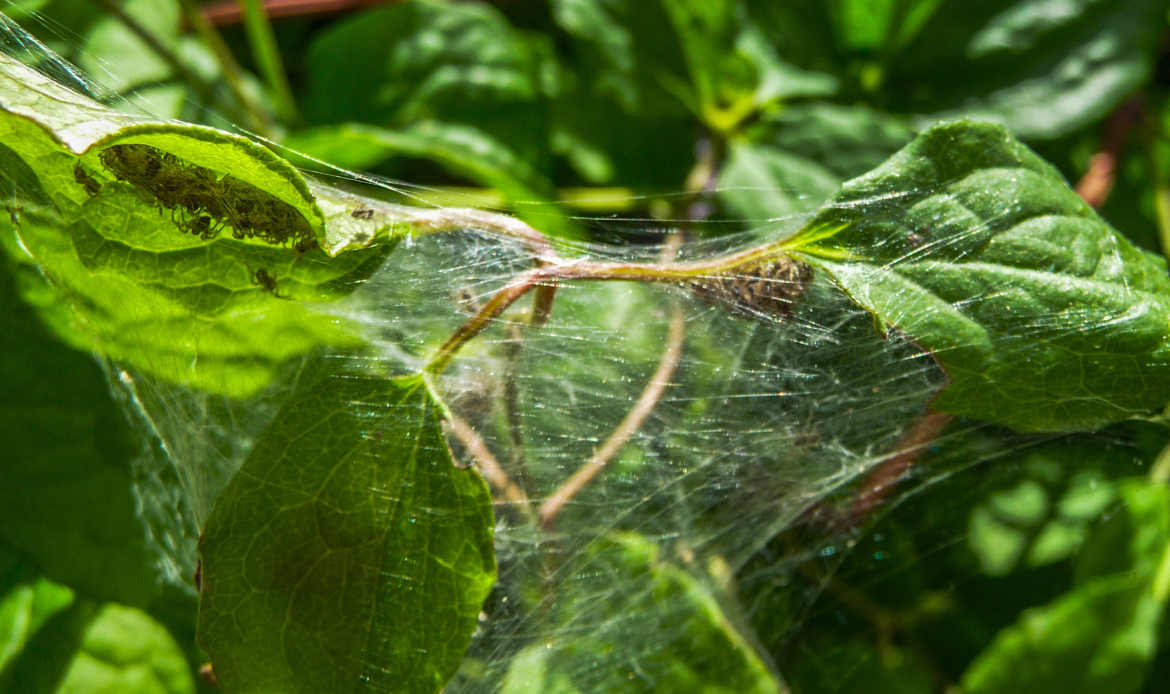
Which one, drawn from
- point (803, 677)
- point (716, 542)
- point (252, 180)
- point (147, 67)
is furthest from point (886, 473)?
point (147, 67)

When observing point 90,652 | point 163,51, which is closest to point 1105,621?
point 90,652

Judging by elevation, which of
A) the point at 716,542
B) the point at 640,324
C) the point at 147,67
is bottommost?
the point at 716,542

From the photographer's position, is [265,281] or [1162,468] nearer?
[265,281]

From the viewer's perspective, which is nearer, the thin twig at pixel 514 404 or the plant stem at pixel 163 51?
the thin twig at pixel 514 404

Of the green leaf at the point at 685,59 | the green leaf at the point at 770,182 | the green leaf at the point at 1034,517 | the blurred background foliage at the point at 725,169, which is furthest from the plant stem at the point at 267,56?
the green leaf at the point at 1034,517

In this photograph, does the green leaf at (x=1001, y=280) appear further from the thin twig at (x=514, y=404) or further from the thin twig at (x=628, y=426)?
the thin twig at (x=514, y=404)

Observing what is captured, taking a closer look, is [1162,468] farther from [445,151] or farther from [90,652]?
[90,652]

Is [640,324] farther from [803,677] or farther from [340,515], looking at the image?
[803,677]
